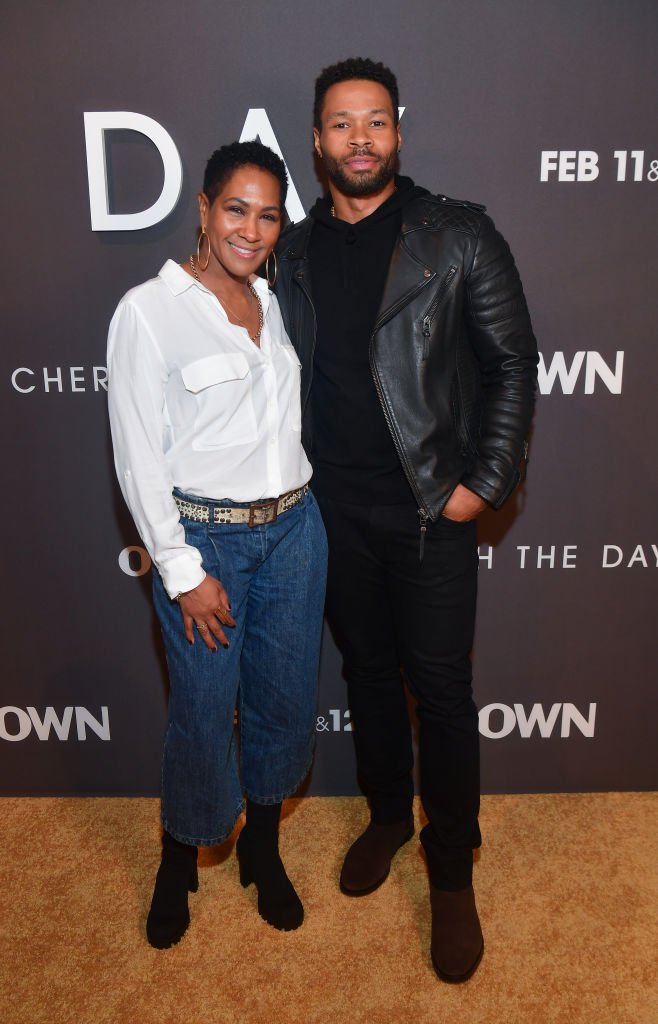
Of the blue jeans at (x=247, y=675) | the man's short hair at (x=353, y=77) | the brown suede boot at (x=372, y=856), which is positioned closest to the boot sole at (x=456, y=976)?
the brown suede boot at (x=372, y=856)

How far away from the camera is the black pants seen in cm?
183

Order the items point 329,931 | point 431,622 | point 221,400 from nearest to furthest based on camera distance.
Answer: point 221,400
point 431,622
point 329,931

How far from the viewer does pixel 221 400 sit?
1.62 metres

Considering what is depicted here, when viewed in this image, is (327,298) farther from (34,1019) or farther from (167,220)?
(34,1019)

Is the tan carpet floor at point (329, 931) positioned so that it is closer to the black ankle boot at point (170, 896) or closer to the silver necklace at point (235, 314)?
the black ankle boot at point (170, 896)

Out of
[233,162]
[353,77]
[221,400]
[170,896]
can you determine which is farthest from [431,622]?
[353,77]

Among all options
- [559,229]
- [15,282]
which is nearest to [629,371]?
[559,229]

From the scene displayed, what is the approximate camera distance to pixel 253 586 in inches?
70.7

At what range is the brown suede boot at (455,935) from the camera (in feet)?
5.99

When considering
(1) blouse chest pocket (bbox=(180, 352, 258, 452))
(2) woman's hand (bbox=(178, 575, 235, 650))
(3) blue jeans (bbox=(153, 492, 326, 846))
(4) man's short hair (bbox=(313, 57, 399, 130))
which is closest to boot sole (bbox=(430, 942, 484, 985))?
(3) blue jeans (bbox=(153, 492, 326, 846))

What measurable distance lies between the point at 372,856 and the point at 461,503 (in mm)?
998

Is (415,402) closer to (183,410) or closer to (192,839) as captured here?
(183,410)

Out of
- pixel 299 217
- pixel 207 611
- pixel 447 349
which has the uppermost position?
pixel 299 217

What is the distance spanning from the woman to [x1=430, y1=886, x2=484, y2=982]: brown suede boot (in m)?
0.49
